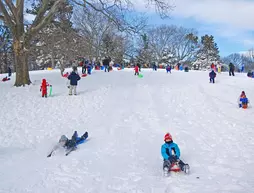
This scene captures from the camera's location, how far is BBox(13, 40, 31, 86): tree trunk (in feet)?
54.6

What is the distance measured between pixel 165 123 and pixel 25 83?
34.2ft

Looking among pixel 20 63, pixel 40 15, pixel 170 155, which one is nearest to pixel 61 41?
pixel 40 15

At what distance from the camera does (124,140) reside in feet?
28.8

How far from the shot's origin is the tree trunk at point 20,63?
1664 cm

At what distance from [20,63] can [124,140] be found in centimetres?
1109

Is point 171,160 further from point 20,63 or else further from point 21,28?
point 21,28

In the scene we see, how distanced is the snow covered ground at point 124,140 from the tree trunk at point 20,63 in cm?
79

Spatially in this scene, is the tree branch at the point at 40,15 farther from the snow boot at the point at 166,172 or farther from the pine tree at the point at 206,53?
the pine tree at the point at 206,53

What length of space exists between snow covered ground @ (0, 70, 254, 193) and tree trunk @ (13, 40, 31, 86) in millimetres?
787

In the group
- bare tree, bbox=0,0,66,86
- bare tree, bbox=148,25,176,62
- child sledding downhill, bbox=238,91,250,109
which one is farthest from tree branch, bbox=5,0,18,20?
bare tree, bbox=148,25,176,62

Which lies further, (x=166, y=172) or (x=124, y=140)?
(x=124, y=140)

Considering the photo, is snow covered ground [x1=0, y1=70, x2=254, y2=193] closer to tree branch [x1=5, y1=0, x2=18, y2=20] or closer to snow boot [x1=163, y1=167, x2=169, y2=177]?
snow boot [x1=163, y1=167, x2=169, y2=177]

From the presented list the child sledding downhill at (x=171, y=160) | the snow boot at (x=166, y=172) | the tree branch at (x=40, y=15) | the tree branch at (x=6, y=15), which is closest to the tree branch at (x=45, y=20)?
the tree branch at (x=40, y=15)

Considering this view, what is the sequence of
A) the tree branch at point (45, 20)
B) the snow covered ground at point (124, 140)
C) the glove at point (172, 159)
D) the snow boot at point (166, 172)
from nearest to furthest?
the snow covered ground at point (124, 140) → the snow boot at point (166, 172) → the glove at point (172, 159) → the tree branch at point (45, 20)
